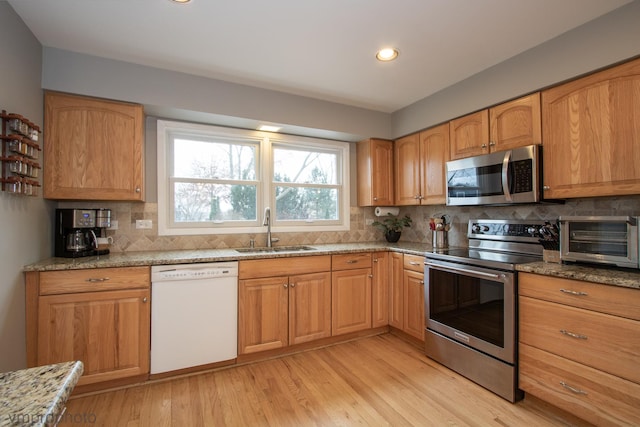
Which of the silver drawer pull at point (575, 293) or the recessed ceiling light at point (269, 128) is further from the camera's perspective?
the recessed ceiling light at point (269, 128)

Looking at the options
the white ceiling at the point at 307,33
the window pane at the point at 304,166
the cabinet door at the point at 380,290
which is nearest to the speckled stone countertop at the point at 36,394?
the white ceiling at the point at 307,33

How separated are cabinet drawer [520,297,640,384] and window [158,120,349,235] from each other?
211cm

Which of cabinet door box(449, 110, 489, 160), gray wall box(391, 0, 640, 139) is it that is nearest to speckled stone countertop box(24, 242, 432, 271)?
cabinet door box(449, 110, 489, 160)

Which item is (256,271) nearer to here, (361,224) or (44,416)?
(361,224)

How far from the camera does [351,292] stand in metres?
2.91

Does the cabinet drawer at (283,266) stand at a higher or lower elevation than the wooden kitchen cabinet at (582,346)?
higher

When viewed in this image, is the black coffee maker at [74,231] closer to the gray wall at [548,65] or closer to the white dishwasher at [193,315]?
the white dishwasher at [193,315]

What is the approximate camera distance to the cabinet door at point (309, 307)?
2.64 m

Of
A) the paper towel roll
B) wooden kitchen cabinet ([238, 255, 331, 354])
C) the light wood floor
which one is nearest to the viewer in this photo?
the light wood floor

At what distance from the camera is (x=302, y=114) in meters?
2.98

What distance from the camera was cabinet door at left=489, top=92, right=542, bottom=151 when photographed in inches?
85.4

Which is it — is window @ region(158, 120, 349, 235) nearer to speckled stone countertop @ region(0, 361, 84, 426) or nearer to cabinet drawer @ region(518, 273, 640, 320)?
cabinet drawer @ region(518, 273, 640, 320)

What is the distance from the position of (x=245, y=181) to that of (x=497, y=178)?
2315mm

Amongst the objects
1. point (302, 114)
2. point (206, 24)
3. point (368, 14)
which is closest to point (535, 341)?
point (368, 14)
